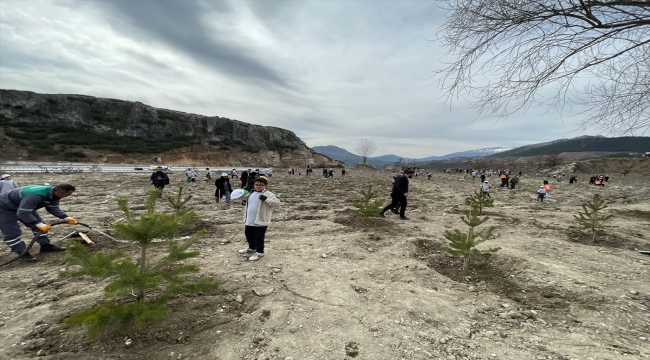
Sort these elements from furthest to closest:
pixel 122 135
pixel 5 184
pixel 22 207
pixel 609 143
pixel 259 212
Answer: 1. pixel 122 135
2. pixel 5 184
3. pixel 259 212
4. pixel 22 207
5. pixel 609 143

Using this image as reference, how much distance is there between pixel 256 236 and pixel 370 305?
8.93 ft

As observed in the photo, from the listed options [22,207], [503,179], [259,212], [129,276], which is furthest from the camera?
[503,179]

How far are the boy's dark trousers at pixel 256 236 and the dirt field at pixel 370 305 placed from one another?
12.1 inches

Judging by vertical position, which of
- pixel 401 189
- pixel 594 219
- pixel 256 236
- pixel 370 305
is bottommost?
pixel 370 305

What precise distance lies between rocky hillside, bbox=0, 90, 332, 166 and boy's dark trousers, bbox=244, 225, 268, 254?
2200 inches

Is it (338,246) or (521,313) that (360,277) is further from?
(521,313)

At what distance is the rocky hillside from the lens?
48188 mm

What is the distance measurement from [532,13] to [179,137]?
77657 millimetres

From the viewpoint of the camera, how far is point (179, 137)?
69812mm

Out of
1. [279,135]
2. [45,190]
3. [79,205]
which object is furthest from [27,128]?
[45,190]

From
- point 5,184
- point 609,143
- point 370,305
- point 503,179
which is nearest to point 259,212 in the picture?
point 370,305

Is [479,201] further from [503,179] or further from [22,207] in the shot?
[503,179]

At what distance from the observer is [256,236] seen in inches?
221

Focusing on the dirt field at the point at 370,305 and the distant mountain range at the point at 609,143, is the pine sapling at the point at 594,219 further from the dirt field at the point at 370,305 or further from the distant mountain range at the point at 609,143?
the distant mountain range at the point at 609,143
